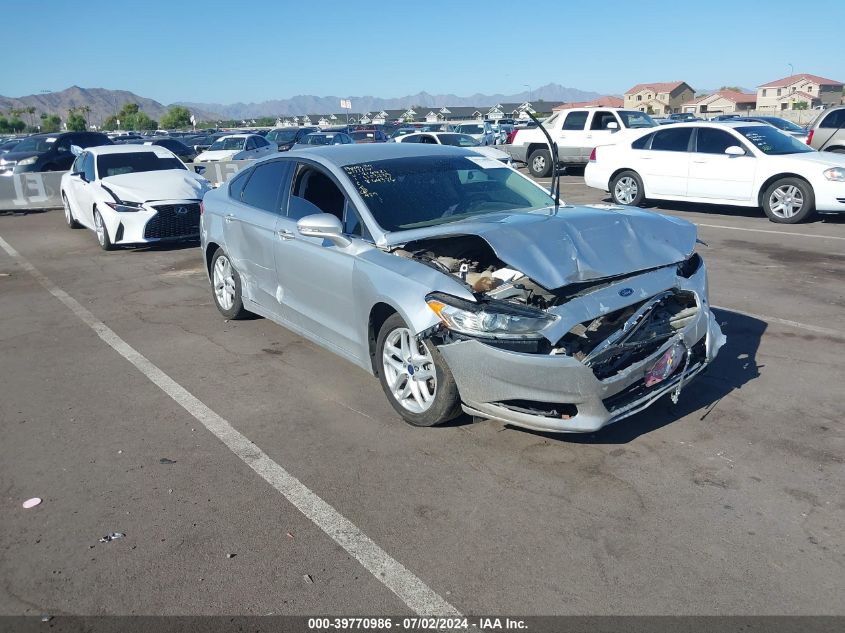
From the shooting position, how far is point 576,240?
458cm

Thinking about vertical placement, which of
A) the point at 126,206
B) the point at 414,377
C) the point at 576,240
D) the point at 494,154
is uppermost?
the point at 576,240

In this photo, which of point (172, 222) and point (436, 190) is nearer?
point (436, 190)

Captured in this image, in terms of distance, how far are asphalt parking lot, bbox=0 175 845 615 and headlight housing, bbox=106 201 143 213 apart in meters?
5.48

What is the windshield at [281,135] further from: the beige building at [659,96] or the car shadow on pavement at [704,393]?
the beige building at [659,96]

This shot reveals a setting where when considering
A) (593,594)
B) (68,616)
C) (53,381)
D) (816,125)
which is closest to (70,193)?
(53,381)

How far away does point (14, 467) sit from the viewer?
174 inches

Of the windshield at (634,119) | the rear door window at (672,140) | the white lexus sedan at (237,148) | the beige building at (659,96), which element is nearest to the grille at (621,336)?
the rear door window at (672,140)

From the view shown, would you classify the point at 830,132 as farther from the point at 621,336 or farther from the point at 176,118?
the point at 176,118

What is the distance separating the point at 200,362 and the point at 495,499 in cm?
332

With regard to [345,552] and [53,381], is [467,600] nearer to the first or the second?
[345,552]

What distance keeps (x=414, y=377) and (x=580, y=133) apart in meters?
17.6

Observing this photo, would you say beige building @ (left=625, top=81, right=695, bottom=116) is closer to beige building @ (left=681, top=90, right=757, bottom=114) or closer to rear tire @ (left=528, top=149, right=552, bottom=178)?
beige building @ (left=681, top=90, right=757, bottom=114)

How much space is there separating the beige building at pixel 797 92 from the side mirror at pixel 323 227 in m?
95.5

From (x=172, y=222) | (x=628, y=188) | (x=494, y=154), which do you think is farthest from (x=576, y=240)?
(x=494, y=154)
